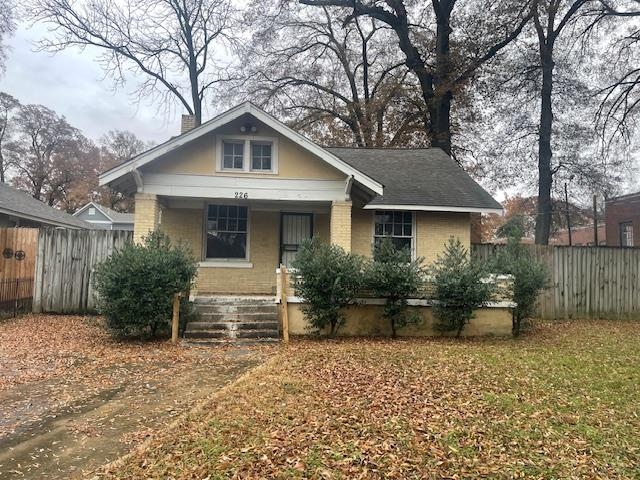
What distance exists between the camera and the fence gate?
12.4 metres

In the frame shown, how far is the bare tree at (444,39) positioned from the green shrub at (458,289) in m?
15.4

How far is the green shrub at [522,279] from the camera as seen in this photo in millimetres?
10672

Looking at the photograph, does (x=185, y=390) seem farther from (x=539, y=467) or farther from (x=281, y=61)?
(x=281, y=61)

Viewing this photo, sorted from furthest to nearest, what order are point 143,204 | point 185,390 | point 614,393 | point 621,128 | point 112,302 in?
point 621,128, point 143,204, point 112,302, point 185,390, point 614,393

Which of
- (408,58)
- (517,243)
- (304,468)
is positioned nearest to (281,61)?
(408,58)

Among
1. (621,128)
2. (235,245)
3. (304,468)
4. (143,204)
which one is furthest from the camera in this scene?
(621,128)

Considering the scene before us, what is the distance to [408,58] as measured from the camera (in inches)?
1025

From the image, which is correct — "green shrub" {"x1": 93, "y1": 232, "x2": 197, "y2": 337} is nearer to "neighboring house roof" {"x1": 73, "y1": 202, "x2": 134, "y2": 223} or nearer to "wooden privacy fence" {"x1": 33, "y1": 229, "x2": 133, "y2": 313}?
"wooden privacy fence" {"x1": 33, "y1": 229, "x2": 133, "y2": 313}

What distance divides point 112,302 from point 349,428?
253 inches

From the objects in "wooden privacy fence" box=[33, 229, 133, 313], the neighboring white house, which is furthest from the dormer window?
the neighboring white house

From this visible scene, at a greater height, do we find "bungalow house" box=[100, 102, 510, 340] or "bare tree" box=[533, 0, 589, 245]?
"bare tree" box=[533, 0, 589, 245]

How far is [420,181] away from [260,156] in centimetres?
558

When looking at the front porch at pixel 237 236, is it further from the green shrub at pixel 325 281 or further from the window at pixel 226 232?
the green shrub at pixel 325 281

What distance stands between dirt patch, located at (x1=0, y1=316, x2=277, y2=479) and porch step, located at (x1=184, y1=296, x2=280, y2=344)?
721mm
